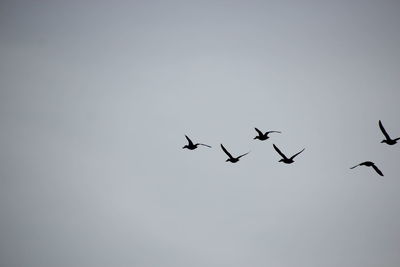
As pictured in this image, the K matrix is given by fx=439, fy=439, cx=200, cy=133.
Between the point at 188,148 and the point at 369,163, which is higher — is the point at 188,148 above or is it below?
above

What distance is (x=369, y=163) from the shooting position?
40.2m

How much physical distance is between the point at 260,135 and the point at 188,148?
7.80m

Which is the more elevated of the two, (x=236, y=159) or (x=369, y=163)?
(x=236, y=159)

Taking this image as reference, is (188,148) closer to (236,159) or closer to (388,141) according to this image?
(236,159)

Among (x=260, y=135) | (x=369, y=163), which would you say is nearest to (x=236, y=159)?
(x=260, y=135)

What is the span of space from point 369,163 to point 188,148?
708 inches

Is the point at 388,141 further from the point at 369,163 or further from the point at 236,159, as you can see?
the point at 236,159

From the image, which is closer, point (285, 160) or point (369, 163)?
point (369, 163)

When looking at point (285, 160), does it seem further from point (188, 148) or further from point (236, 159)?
point (188, 148)

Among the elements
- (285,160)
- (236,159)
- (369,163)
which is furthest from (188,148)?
(369,163)

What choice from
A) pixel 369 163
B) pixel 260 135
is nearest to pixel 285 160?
pixel 260 135

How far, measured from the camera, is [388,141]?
40219 mm

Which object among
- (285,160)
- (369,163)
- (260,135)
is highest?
(260,135)

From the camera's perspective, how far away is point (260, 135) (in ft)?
146
